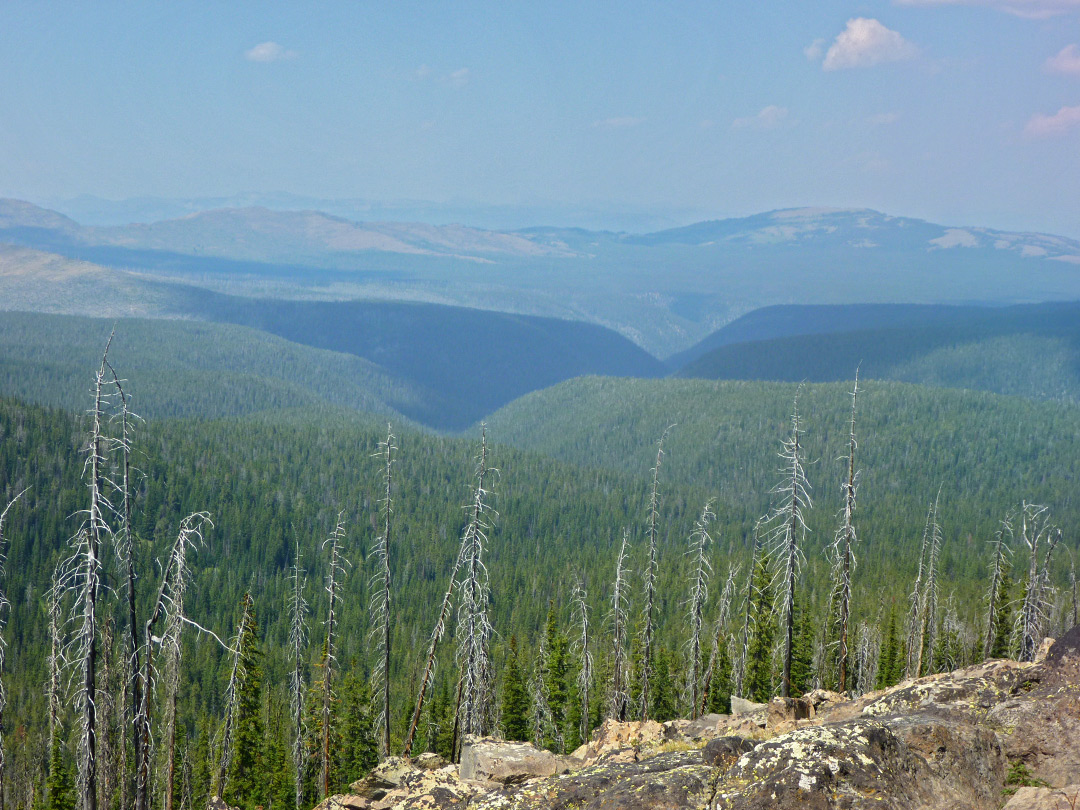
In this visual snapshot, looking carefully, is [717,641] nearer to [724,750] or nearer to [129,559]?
[724,750]

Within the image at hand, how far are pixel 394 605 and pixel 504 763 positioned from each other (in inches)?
4367

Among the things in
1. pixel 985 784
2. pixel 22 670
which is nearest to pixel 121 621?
pixel 22 670

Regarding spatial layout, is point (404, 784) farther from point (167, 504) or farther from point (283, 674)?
point (167, 504)

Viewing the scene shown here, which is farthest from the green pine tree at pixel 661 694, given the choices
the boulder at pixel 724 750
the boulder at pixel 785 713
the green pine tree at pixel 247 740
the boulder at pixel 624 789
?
the boulder at pixel 724 750

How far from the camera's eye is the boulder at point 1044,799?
1818 cm

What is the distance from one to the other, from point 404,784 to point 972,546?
156 metres

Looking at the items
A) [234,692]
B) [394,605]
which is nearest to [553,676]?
[234,692]

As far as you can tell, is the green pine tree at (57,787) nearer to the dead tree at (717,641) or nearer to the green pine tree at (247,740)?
the green pine tree at (247,740)

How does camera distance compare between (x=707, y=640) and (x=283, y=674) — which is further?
(x=283, y=674)

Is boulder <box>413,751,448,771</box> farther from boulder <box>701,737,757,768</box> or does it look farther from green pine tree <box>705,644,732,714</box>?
green pine tree <box>705,644,732,714</box>

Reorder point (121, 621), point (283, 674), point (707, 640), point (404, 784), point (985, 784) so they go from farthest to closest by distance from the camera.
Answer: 1. point (121, 621)
2. point (283, 674)
3. point (707, 640)
4. point (404, 784)
5. point (985, 784)

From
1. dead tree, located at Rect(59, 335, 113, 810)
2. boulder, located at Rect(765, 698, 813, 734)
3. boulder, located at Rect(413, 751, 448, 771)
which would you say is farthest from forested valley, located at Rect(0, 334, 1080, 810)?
boulder, located at Rect(765, 698, 813, 734)

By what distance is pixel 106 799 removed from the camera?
4456 cm

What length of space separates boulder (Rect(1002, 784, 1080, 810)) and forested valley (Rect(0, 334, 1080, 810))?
1999 cm
